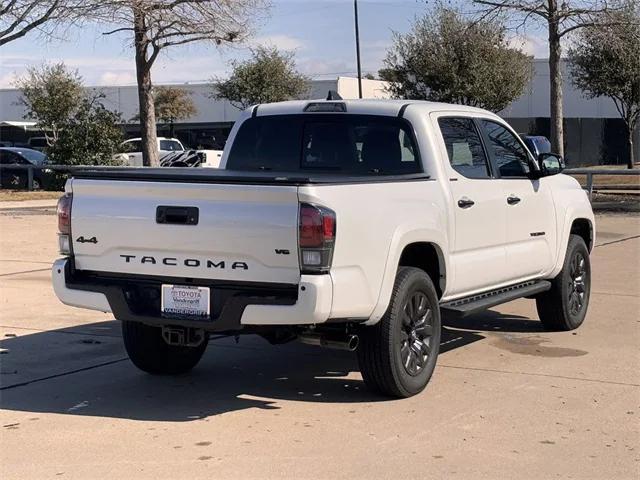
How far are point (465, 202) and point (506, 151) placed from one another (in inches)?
49.0

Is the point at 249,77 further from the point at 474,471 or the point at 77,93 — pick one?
the point at 474,471

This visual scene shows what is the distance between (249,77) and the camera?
153 feet

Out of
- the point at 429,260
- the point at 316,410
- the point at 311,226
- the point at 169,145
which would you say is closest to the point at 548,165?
the point at 429,260

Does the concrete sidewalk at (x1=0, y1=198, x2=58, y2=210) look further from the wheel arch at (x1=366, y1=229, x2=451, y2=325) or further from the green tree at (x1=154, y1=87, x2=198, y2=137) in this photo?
the green tree at (x1=154, y1=87, x2=198, y2=137)

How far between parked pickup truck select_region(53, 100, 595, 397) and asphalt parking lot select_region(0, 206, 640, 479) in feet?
1.36

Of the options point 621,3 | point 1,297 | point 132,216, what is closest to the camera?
point 132,216

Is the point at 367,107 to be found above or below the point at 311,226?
above

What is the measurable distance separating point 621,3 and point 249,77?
25.9 meters

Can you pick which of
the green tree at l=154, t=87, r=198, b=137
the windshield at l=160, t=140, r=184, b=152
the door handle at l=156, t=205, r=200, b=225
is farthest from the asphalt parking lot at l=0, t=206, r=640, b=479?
the green tree at l=154, t=87, r=198, b=137

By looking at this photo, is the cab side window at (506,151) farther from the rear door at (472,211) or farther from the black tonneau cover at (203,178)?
the black tonneau cover at (203,178)

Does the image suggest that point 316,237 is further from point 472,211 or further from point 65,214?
point 472,211

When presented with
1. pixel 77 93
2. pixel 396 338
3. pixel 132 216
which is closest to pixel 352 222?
pixel 396 338

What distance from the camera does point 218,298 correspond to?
5.81 m

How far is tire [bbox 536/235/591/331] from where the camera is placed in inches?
340
